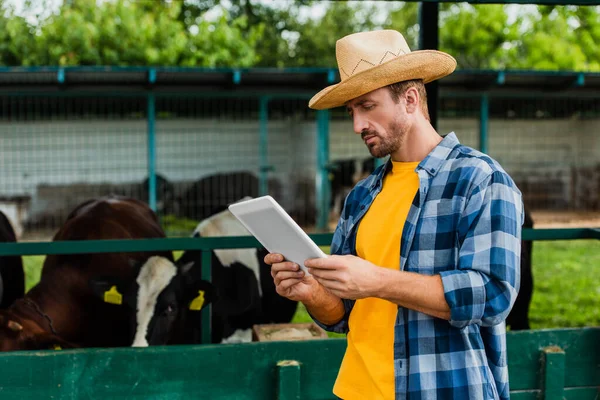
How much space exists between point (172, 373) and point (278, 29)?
1227 inches

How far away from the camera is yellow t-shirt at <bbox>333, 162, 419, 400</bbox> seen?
6.30 feet

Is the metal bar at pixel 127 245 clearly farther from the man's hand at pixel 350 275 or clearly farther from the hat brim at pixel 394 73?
the man's hand at pixel 350 275

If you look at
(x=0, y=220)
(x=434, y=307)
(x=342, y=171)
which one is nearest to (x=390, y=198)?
(x=434, y=307)

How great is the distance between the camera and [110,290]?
4523mm

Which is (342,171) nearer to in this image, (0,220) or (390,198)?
(0,220)

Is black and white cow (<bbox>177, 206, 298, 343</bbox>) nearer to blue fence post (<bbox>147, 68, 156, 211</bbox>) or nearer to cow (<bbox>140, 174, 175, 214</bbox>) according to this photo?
blue fence post (<bbox>147, 68, 156, 211</bbox>)

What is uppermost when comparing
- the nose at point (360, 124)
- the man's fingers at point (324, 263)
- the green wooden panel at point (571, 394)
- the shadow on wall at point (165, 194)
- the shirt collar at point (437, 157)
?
the nose at point (360, 124)

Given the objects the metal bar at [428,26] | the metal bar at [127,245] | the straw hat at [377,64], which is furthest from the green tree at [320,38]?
the straw hat at [377,64]

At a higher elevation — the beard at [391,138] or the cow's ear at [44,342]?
the beard at [391,138]

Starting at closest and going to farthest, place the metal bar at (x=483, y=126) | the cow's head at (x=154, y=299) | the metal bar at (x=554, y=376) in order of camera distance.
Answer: the metal bar at (x=554, y=376)
the cow's head at (x=154, y=299)
the metal bar at (x=483, y=126)

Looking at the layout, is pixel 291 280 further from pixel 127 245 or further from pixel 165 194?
pixel 165 194

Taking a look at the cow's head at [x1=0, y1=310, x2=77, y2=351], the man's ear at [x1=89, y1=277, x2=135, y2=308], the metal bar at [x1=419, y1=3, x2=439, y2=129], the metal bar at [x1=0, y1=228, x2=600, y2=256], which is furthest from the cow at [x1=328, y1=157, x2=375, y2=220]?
the metal bar at [x1=0, y1=228, x2=600, y2=256]

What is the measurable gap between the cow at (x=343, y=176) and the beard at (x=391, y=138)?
13.5 meters

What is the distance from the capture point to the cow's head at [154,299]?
4.36 metres
